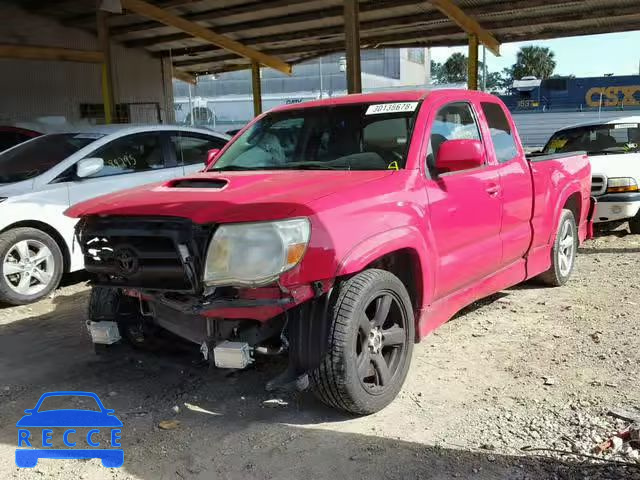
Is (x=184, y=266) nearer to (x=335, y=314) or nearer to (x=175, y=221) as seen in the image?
(x=175, y=221)

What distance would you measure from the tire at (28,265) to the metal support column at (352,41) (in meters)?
7.65

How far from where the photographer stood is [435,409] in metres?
3.63

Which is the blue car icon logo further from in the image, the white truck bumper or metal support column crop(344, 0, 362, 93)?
metal support column crop(344, 0, 362, 93)

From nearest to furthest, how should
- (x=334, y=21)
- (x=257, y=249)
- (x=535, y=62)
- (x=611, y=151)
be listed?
(x=257, y=249)
(x=611, y=151)
(x=334, y=21)
(x=535, y=62)

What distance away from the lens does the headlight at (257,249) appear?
3078 mm

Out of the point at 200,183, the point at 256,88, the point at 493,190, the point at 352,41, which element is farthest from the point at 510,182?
the point at 256,88

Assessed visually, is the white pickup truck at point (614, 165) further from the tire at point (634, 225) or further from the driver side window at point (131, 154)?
the driver side window at point (131, 154)

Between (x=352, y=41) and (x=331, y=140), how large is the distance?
8.25 m

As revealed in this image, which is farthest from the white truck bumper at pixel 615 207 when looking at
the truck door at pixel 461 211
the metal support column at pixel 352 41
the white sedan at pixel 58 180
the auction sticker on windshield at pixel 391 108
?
the metal support column at pixel 352 41

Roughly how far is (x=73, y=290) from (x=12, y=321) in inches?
43.4

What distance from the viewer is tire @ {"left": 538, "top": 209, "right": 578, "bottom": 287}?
592 cm

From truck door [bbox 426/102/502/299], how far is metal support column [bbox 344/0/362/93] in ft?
25.4

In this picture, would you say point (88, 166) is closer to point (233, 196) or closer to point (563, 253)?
point (233, 196)

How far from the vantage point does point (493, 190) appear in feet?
15.0
